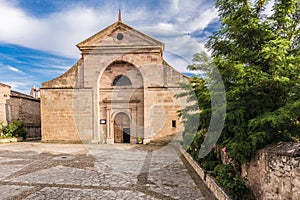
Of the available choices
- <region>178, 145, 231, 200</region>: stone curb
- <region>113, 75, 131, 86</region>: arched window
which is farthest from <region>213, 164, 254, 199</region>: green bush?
<region>113, 75, 131, 86</region>: arched window

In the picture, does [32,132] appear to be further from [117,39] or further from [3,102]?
[117,39]

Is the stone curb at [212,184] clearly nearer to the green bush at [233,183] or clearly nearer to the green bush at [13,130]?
the green bush at [233,183]

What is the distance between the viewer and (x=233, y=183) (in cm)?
432

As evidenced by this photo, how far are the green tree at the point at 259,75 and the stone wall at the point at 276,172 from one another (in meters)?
A: 0.27

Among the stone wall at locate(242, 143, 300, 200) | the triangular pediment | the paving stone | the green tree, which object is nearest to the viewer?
the stone wall at locate(242, 143, 300, 200)

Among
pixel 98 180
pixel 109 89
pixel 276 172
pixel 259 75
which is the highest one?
pixel 109 89

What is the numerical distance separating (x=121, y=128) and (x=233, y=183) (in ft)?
39.2

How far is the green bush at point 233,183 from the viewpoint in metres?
4.18

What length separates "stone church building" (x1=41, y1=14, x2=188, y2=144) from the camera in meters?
14.4

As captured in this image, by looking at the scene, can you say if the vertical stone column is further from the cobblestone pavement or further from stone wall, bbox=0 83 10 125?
stone wall, bbox=0 83 10 125

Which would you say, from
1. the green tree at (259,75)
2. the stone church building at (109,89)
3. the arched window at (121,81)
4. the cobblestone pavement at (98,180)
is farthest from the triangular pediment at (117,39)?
the green tree at (259,75)

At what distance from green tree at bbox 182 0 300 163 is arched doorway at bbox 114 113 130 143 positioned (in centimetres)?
1076

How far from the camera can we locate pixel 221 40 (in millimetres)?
5438

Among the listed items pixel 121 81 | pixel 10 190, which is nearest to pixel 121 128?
pixel 121 81
